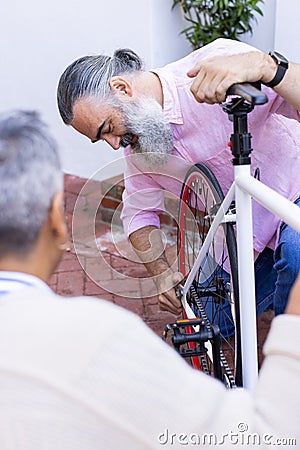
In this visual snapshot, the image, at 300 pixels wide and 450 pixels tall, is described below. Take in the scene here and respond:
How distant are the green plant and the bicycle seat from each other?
88.6 inches

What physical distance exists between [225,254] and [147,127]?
1.43 ft

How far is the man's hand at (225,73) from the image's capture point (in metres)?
1.57

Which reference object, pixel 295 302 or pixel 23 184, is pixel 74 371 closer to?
pixel 23 184

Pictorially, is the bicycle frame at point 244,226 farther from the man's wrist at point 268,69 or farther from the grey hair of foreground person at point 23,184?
the grey hair of foreground person at point 23,184

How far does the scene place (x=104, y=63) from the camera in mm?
1981

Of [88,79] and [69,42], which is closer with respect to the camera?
[88,79]

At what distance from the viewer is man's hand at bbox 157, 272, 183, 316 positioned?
2244 mm

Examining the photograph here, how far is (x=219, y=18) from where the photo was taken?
382 centimetres

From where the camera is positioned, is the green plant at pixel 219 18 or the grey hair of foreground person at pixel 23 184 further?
the green plant at pixel 219 18

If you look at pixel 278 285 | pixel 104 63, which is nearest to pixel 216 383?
pixel 278 285

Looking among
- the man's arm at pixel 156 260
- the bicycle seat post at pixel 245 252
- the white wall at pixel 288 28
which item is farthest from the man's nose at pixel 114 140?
the white wall at pixel 288 28

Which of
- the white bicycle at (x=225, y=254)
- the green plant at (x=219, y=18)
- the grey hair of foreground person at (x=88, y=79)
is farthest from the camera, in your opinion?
the green plant at (x=219, y=18)

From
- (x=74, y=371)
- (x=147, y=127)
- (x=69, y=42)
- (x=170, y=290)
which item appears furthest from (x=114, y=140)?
(x=69, y=42)

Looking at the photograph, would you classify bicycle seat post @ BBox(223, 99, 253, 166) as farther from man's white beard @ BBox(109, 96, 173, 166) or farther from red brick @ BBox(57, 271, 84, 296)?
red brick @ BBox(57, 271, 84, 296)
